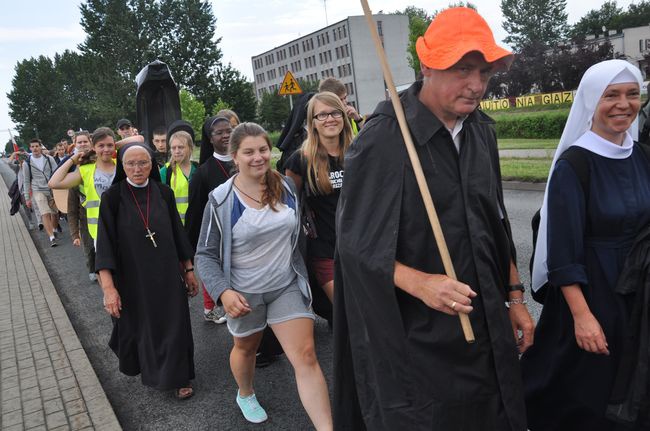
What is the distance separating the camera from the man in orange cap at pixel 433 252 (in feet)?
6.67

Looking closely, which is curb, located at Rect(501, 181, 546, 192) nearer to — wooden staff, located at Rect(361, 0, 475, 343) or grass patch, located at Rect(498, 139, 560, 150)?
grass patch, located at Rect(498, 139, 560, 150)

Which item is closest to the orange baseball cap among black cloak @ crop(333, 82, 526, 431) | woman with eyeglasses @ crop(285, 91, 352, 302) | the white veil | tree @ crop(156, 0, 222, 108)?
black cloak @ crop(333, 82, 526, 431)

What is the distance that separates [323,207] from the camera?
4148 mm

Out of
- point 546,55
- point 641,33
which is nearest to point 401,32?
point 641,33

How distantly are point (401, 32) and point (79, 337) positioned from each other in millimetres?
87008

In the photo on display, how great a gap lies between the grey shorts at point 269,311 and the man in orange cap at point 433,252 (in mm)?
1396

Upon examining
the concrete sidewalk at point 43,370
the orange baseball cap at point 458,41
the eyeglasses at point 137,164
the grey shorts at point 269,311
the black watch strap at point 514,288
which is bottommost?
the concrete sidewalk at point 43,370

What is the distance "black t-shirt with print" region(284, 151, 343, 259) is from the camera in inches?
161

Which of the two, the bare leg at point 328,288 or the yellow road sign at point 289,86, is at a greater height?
the yellow road sign at point 289,86

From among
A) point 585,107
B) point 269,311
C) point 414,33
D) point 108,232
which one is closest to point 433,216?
point 585,107

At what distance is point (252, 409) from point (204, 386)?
2.83 ft

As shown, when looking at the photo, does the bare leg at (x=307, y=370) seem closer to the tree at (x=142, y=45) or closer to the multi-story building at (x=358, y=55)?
the tree at (x=142, y=45)

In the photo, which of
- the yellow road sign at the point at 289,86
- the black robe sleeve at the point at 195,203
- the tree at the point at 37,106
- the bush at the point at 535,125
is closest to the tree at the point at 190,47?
the tree at the point at 37,106

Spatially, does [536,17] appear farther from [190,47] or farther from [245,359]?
[245,359]
